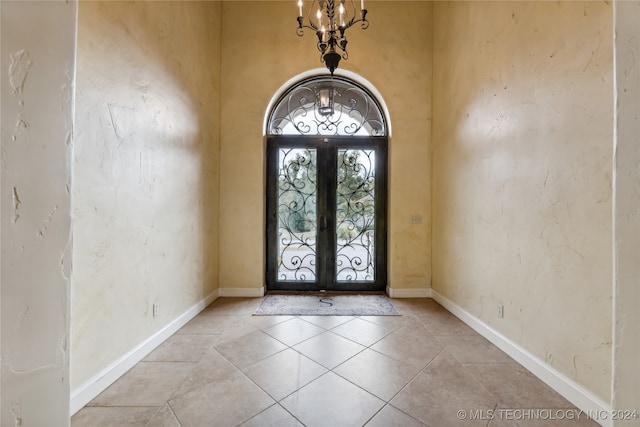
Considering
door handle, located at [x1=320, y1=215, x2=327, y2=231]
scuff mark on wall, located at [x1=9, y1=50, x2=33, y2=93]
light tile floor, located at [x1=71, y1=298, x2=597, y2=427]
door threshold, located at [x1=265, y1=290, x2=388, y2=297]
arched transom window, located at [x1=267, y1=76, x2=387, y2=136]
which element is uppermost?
arched transom window, located at [x1=267, y1=76, x2=387, y2=136]

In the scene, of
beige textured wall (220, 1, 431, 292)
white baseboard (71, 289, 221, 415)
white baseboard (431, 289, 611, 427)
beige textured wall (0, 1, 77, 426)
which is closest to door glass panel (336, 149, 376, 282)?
beige textured wall (220, 1, 431, 292)

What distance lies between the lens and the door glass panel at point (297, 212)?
389cm

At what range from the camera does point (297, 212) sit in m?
3.89

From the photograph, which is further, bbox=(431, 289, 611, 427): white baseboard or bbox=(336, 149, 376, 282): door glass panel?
bbox=(336, 149, 376, 282): door glass panel

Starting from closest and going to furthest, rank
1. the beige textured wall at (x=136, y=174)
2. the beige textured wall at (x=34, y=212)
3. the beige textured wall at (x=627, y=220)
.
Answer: the beige textured wall at (x=34, y=212)
the beige textured wall at (x=627, y=220)
the beige textured wall at (x=136, y=174)

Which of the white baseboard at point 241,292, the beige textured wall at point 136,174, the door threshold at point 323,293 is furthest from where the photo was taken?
the door threshold at point 323,293

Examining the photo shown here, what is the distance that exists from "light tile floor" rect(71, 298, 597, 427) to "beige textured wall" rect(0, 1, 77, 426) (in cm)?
132

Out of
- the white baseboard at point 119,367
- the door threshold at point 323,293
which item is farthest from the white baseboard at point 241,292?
the white baseboard at point 119,367

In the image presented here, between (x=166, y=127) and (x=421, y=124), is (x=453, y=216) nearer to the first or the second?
(x=421, y=124)

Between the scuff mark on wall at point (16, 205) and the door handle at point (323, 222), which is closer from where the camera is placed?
the scuff mark on wall at point (16, 205)

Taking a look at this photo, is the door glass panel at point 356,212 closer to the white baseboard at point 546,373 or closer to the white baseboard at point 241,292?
the white baseboard at point 241,292

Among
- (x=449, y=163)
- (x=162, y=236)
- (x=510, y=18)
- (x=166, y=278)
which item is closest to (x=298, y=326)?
(x=166, y=278)

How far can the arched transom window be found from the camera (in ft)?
12.8

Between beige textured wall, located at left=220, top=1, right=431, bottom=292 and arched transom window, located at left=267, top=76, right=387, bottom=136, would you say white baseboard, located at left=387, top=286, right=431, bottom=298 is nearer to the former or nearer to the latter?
beige textured wall, located at left=220, top=1, right=431, bottom=292
